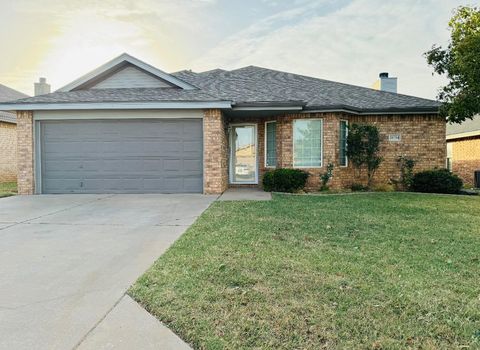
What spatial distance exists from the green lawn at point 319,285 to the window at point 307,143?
5753 mm

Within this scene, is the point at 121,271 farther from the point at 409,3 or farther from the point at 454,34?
the point at 409,3

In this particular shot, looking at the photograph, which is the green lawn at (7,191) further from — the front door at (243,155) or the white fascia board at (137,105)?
the front door at (243,155)

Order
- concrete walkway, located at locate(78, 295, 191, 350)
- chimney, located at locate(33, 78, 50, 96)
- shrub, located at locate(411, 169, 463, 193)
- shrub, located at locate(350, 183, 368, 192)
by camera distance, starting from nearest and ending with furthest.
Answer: concrete walkway, located at locate(78, 295, 191, 350) → shrub, located at locate(411, 169, 463, 193) → shrub, located at locate(350, 183, 368, 192) → chimney, located at locate(33, 78, 50, 96)

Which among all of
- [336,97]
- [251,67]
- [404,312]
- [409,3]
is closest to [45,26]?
[251,67]

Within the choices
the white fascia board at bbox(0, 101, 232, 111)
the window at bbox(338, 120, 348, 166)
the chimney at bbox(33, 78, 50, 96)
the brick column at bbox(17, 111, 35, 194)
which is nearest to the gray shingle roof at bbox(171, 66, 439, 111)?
the window at bbox(338, 120, 348, 166)

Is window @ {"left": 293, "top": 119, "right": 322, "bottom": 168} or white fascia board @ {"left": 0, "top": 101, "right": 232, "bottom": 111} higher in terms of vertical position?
white fascia board @ {"left": 0, "top": 101, "right": 232, "bottom": 111}

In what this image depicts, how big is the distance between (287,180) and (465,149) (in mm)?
13573

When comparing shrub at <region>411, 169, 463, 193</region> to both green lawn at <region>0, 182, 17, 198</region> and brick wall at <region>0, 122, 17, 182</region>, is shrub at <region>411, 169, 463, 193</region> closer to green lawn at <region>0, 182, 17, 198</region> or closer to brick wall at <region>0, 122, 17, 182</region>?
green lawn at <region>0, 182, 17, 198</region>

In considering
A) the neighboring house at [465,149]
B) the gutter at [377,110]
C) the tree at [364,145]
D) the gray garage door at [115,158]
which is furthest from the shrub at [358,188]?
the neighboring house at [465,149]

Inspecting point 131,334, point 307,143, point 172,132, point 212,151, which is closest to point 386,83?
point 307,143

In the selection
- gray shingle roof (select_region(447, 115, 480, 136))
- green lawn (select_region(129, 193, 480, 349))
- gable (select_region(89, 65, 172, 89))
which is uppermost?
gable (select_region(89, 65, 172, 89))

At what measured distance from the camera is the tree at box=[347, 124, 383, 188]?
11891 mm

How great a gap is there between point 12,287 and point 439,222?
6897mm

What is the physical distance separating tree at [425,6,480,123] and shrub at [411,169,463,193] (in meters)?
2.10
